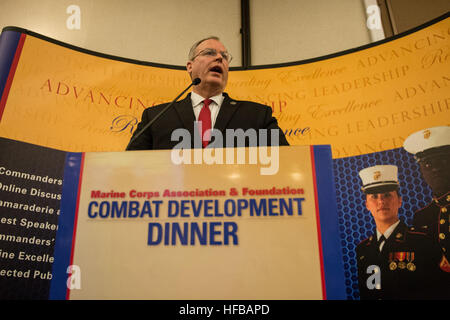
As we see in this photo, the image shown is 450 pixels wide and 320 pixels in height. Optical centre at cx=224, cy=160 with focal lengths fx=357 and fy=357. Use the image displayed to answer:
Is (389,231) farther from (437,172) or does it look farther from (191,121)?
(191,121)

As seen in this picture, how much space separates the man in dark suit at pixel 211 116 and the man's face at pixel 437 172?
3.16 ft

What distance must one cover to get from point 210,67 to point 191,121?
1.09 ft

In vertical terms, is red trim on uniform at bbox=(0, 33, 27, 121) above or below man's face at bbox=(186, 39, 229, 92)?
above

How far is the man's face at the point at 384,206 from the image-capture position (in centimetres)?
196

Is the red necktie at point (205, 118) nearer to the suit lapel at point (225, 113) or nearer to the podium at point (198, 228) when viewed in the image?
the suit lapel at point (225, 113)

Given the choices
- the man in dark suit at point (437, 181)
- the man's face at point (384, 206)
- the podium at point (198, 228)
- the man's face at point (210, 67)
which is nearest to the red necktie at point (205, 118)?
the man's face at point (210, 67)

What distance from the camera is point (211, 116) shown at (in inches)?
59.5

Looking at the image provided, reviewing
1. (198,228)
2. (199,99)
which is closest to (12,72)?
(199,99)

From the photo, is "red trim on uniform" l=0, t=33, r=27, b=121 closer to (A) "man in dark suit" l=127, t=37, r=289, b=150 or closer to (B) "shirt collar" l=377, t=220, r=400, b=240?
(A) "man in dark suit" l=127, t=37, r=289, b=150

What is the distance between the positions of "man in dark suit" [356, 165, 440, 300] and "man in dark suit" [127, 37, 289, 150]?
35.3 inches

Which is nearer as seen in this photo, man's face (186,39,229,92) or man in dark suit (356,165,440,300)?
man's face (186,39,229,92)

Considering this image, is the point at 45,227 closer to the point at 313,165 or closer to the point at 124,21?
the point at 313,165

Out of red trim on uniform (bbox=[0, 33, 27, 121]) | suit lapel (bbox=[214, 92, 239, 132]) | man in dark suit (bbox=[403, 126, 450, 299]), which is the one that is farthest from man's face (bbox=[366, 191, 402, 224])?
red trim on uniform (bbox=[0, 33, 27, 121])

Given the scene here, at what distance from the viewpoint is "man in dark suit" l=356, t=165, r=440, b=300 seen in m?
1.73
